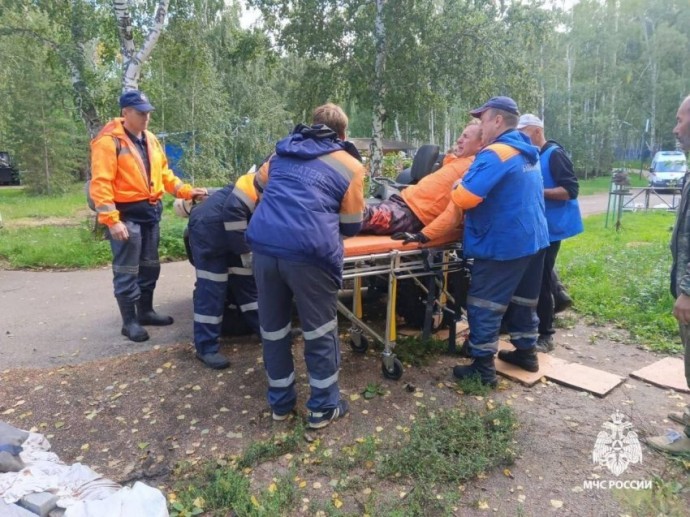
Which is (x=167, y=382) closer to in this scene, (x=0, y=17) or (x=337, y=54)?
(x=0, y=17)

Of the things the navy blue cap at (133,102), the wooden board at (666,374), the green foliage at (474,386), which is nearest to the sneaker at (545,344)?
the wooden board at (666,374)

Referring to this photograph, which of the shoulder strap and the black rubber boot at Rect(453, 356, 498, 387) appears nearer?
the black rubber boot at Rect(453, 356, 498, 387)

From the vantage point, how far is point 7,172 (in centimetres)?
2536

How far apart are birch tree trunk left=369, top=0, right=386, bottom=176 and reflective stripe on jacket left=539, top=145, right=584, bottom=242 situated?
7.78 m

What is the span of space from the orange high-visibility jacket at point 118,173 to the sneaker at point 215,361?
1.36 metres

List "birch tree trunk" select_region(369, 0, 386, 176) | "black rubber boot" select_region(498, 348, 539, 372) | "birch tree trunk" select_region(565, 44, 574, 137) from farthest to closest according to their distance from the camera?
"birch tree trunk" select_region(565, 44, 574, 137) < "birch tree trunk" select_region(369, 0, 386, 176) < "black rubber boot" select_region(498, 348, 539, 372)

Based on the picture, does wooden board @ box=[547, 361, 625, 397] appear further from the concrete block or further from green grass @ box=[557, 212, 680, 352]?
the concrete block

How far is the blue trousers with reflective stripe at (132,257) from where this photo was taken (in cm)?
440

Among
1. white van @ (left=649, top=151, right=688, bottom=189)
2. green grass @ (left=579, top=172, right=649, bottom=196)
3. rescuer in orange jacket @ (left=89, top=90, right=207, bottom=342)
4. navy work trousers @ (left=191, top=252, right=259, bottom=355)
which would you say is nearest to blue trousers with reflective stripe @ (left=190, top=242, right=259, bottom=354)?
navy work trousers @ (left=191, top=252, right=259, bottom=355)

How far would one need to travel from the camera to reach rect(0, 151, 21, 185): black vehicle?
2501cm

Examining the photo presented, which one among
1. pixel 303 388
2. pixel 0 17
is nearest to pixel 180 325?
pixel 303 388

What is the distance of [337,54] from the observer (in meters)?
11.7

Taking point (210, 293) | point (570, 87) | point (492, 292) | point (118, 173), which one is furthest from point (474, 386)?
point (570, 87)

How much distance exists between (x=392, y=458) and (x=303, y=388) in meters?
1.04
